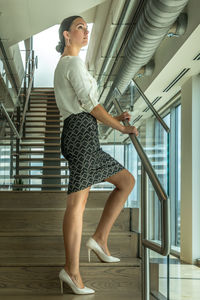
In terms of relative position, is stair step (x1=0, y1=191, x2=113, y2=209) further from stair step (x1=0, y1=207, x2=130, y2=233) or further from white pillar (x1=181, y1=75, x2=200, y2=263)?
white pillar (x1=181, y1=75, x2=200, y2=263)

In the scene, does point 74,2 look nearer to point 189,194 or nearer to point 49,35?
point 189,194

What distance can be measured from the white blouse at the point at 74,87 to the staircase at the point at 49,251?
0.92 metres

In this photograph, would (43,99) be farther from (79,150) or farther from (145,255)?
(145,255)

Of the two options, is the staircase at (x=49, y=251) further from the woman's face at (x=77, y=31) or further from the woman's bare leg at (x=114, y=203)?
the woman's face at (x=77, y=31)

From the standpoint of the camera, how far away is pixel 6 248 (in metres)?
3.02

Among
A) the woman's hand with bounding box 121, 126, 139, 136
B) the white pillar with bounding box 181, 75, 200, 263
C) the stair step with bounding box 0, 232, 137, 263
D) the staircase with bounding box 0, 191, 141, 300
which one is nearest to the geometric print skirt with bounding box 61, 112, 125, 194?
the woman's hand with bounding box 121, 126, 139, 136

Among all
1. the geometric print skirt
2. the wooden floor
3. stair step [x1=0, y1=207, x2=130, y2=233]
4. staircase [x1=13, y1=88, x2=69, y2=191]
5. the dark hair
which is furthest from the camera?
staircase [x1=13, y1=88, x2=69, y2=191]

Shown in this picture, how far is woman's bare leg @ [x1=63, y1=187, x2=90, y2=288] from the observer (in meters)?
2.38

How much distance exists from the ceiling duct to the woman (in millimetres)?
1230

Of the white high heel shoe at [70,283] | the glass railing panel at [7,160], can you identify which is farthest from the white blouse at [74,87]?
the glass railing panel at [7,160]

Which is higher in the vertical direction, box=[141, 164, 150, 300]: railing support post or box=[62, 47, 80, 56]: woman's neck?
box=[62, 47, 80, 56]: woman's neck

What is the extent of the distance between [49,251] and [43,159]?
15.0 ft

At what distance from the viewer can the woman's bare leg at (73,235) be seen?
7.80 ft

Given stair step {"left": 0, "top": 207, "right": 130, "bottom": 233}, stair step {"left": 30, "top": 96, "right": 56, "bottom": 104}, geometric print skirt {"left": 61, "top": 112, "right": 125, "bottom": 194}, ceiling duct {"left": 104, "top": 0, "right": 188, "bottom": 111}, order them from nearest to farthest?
geometric print skirt {"left": 61, "top": 112, "right": 125, "bottom": 194}, stair step {"left": 0, "top": 207, "right": 130, "bottom": 233}, ceiling duct {"left": 104, "top": 0, "right": 188, "bottom": 111}, stair step {"left": 30, "top": 96, "right": 56, "bottom": 104}
